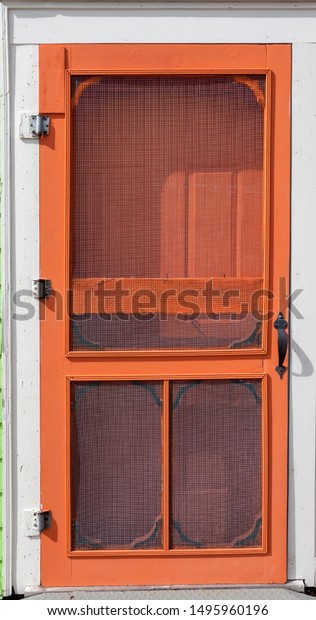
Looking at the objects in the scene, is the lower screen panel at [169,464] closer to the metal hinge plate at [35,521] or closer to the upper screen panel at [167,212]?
the metal hinge plate at [35,521]

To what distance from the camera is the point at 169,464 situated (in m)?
3.08

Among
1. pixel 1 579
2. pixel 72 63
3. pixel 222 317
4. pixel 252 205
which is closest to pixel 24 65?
pixel 72 63

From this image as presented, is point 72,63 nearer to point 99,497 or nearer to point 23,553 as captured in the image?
point 99,497

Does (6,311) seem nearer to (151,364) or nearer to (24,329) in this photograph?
(24,329)

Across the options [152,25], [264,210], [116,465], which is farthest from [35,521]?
[152,25]

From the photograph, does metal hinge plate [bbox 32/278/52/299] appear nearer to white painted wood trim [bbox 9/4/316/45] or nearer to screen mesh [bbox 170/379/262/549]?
screen mesh [bbox 170/379/262/549]

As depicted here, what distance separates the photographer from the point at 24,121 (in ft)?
9.85

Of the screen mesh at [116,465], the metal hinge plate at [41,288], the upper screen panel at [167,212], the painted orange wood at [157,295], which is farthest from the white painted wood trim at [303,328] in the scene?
the metal hinge plate at [41,288]

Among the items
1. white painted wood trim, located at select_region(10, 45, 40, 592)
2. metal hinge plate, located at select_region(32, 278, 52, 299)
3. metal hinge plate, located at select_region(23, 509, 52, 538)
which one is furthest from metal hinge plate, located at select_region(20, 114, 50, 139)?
metal hinge plate, located at select_region(23, 509, 52, 538)

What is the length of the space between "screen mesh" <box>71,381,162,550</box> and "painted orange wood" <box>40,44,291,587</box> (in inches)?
2.0

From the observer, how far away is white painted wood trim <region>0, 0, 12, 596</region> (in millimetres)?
2998

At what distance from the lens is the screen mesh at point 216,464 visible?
3078 mm
